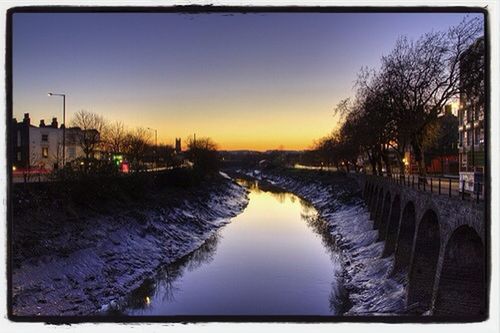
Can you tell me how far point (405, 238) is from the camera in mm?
20531

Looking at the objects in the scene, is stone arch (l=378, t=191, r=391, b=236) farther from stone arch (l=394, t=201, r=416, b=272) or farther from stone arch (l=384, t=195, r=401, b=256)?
stone arch (l=394, t=201, r=416, b=272)

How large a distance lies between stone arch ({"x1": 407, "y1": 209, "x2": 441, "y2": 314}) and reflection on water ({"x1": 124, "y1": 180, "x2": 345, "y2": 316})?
103 inches

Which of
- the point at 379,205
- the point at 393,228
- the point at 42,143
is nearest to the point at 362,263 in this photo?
the point at 393,228

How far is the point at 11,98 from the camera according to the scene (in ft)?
15.1

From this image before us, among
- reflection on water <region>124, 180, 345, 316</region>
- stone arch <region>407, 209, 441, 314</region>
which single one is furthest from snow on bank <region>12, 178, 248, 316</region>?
stone arch <region>407, 209, 441, 314</region>

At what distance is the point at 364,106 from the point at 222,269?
18.4 metres

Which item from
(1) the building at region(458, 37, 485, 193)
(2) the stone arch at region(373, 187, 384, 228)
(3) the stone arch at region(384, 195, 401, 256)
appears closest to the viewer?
(1) the building at region(458, 37, 485, 193)

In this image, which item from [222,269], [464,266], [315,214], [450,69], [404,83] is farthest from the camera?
[315,214]

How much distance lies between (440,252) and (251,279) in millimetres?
8536

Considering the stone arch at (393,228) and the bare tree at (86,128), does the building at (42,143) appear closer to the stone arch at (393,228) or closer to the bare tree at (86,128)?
the bare tree at (86,128)

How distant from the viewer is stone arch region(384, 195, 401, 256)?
888 inches
